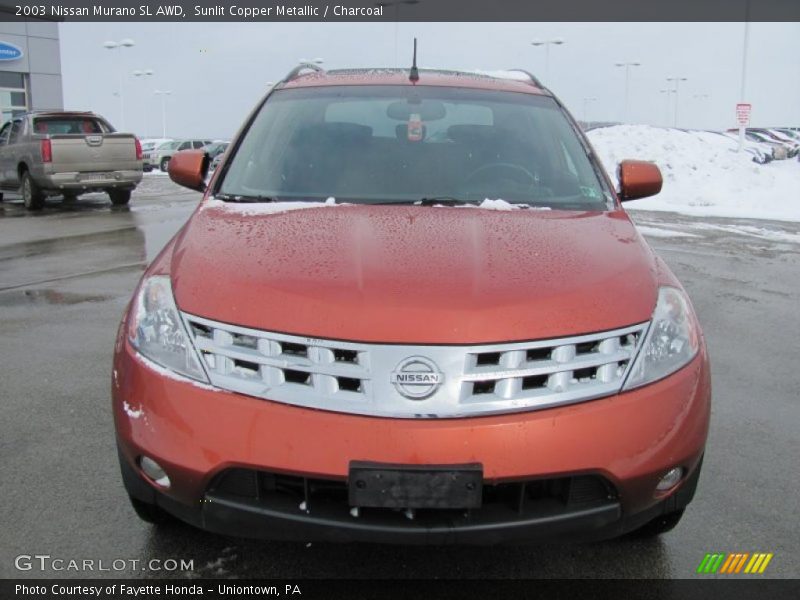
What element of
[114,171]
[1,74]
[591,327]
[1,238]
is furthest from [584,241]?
[1,74]

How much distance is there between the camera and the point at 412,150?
3.31 meters

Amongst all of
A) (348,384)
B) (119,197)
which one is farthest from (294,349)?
(119,197)

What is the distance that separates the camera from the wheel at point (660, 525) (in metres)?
2.47

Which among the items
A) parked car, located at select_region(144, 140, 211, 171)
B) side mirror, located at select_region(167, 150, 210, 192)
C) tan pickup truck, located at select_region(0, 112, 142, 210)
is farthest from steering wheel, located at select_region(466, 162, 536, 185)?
parked car, located at select_region(144, 140, 211, 171)

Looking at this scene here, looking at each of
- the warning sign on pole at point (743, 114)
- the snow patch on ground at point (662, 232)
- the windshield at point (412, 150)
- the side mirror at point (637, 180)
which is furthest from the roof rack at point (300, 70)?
the warning sign on pole at point (743, 114)

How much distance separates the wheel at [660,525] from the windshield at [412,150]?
1209 millimetres

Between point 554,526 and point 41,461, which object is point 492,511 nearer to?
point 554,526

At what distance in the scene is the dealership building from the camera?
96.1ft

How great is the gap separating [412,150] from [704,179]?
1923 cm

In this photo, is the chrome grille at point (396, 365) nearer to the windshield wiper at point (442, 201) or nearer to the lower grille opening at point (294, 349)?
the lower grille opening at point (294, 349)

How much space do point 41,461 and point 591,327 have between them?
237 centimetres

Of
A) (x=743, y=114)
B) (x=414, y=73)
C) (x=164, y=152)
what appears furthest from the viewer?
(x=164, y=152)

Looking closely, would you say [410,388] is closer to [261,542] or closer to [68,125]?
[261,542]

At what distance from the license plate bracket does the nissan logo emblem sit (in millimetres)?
186
